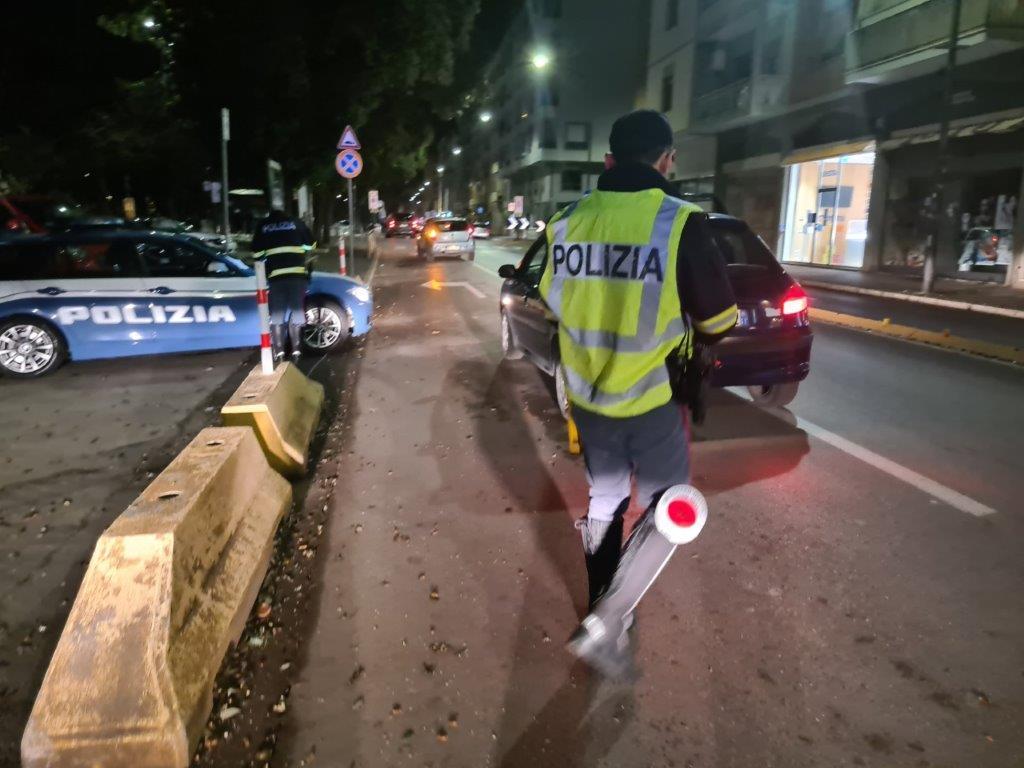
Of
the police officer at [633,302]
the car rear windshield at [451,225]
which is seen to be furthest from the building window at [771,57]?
the police officer at [633,302]

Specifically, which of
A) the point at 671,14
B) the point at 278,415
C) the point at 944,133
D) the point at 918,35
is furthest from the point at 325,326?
the point at 671,14

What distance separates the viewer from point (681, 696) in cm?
288

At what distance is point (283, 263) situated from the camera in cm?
793

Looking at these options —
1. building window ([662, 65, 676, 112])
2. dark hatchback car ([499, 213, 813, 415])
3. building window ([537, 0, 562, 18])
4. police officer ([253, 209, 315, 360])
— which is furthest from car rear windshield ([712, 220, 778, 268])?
building window ([537, 0, 562, 18])

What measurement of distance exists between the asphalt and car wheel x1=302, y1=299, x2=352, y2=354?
3203 millimetres

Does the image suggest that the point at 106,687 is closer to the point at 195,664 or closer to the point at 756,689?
the point at 195,664

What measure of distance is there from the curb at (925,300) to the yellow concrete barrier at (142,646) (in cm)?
1456

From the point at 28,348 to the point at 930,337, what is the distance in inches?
433

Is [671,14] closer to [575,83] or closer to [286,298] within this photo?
[575,83]

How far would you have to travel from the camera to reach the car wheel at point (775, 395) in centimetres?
661

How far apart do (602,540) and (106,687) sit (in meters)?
1.82

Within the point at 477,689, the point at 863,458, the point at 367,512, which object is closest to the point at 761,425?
the point at 863,458

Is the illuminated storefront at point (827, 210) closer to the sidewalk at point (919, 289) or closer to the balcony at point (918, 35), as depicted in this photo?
the sidewalk at point (919, 289)

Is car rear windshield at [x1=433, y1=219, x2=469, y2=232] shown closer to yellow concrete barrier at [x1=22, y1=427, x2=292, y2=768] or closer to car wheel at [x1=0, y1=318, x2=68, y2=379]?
car wheel at [x1=0, y1=318, x2=68, y2=379]
